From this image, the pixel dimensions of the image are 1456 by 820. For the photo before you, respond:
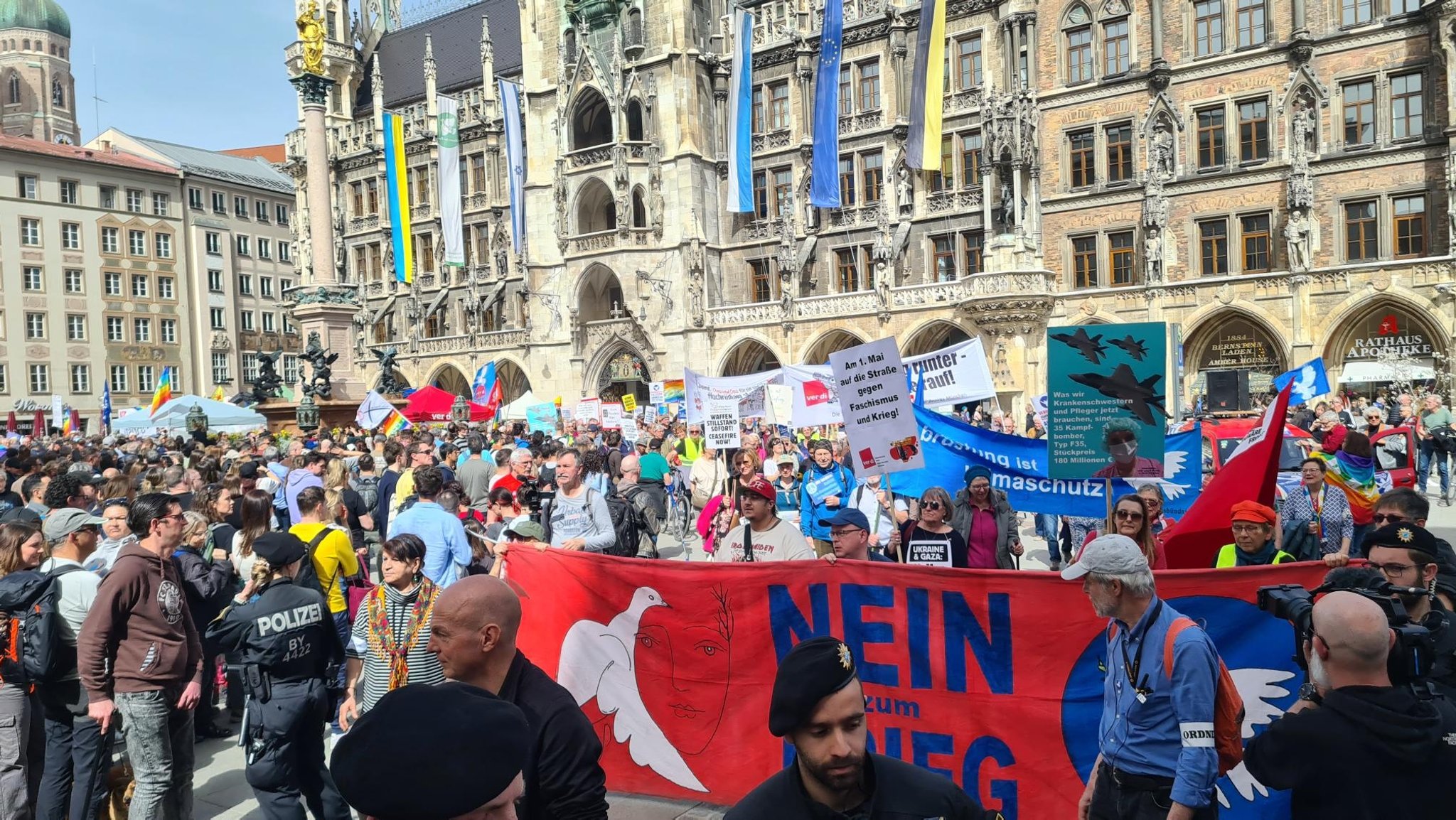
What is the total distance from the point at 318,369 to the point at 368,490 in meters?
14.8

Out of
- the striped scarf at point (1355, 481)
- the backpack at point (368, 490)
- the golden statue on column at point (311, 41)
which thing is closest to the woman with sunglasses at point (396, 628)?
the backpack at point (368, 490)

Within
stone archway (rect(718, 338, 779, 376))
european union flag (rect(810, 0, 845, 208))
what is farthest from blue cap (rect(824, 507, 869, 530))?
stone archway (rect(718, 338, 779, 376))

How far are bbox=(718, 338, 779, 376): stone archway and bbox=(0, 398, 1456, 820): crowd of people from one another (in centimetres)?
2782

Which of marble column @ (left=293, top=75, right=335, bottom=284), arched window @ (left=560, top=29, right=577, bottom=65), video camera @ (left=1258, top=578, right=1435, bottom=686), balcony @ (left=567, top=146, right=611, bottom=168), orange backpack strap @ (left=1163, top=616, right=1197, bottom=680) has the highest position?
arched window @ (left=560, top=29, right=577, bottom=65)

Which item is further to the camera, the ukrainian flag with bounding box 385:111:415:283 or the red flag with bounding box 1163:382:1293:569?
the ukrainian flag with bounding box 385:111:415:283

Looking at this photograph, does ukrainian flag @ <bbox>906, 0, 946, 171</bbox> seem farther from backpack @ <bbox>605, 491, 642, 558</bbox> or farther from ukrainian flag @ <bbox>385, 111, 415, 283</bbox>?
ukrainian flag @ <bbox>385, 111, 415, 283</bbox>

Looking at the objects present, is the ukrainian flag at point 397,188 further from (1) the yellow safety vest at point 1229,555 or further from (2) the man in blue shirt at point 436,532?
(1) the yellow safety vest at point 1229,555

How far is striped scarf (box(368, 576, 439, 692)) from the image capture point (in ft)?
15.7

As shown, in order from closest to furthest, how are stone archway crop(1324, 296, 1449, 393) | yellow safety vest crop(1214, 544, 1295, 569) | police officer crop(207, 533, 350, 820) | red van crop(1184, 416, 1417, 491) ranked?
1. police officer crop(207, 533, 350, 820)
2. yellow safety vest crop(1214, 544, 1295, 569)
3. red van crop(1184, 416, 1417, 491)
4. stone archway crop(1324, 296, 1449, 393)

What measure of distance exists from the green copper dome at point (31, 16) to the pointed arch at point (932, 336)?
310ft

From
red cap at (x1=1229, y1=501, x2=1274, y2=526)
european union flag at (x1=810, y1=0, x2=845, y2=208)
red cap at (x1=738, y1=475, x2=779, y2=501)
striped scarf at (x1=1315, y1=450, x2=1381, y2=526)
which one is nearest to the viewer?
red cap at (x1=1229, y1=501, x2=1274, y2=526)

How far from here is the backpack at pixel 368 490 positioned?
37.9 feet

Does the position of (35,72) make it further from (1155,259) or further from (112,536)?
(112,536)

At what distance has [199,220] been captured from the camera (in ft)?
198
